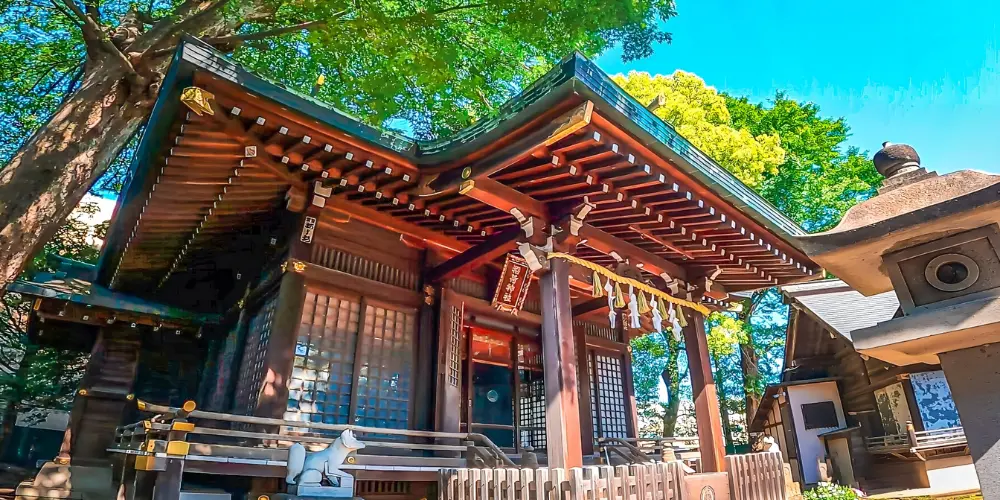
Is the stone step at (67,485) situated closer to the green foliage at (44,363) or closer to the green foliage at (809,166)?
the green foliage at (44,363)

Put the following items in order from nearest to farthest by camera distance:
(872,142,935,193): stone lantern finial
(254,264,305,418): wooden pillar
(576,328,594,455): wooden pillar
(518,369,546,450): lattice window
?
(872,142,935,193): stone lantern finial < (254,264,305,418): wooden pillar < (576,328,594,455): wooden pillar < (518,369,546,450): lattice window

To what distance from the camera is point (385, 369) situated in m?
7.61

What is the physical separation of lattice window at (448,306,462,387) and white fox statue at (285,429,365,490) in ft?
11.5

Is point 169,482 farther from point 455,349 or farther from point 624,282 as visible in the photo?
point 624,282

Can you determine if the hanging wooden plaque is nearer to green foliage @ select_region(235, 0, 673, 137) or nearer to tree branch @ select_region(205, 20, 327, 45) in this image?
green foliage @ select_region(235, 0, 673, 137)

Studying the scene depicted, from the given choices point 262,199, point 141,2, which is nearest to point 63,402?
point 141,2

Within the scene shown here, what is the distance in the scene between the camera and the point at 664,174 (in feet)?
19.6

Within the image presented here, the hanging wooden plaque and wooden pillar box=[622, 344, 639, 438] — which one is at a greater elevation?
the hanging wooden plaque

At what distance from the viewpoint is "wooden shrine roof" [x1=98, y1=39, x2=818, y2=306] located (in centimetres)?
512

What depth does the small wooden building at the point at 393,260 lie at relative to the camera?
5527 mm

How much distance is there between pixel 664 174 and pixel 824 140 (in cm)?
2241

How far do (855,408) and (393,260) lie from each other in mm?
16440

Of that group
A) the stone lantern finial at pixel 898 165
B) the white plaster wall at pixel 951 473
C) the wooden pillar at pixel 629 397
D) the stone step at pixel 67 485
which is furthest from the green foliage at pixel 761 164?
the stone step at pixel 67 485

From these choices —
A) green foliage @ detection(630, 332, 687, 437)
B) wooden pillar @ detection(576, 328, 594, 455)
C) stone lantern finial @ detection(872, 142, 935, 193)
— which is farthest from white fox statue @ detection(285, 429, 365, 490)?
green foliage @ detection(630, 332, 687, 437)
